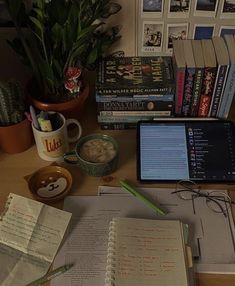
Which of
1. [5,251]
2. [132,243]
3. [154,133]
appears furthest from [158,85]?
[5,251]

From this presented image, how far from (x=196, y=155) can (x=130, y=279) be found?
342 millimetres

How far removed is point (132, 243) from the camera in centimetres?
76

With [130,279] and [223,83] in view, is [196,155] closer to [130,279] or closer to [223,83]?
[223,83]

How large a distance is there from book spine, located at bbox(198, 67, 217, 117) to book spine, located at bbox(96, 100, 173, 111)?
82mm

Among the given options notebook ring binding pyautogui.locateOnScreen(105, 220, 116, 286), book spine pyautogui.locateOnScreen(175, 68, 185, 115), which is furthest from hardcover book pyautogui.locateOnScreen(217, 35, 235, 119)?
notebook ring binding pyautogui.locateOnScreen(105, 220, 116, 286)

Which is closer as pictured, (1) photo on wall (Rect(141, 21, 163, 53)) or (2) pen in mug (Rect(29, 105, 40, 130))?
(2) pen in mug (Rect(29, 105, 40, 130))

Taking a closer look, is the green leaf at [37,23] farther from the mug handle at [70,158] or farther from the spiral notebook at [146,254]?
the spiral notebook at [146,254]

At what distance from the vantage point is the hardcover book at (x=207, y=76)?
0.91 m

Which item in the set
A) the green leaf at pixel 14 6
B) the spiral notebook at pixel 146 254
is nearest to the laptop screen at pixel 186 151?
the spiral notebook at pixel 146 254

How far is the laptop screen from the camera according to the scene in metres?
0.89

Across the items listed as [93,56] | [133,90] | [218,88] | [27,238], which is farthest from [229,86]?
[27,238]

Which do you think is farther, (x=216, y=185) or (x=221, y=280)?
(x=216, y=185)

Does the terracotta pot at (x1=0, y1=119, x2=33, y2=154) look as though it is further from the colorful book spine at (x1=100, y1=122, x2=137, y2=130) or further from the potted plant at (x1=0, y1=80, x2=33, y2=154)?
the colorful book spine at (x1=100, y1=122, x2=137, y2=130)

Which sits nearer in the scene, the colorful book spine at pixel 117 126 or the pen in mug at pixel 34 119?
the pen in mug at pixel 34 119
